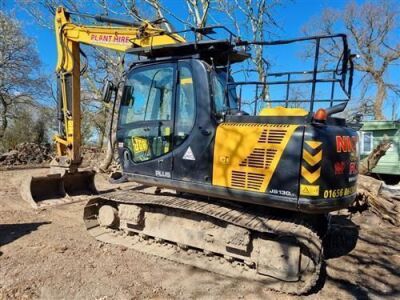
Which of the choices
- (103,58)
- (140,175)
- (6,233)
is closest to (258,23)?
(103,58)

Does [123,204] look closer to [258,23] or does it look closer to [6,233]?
[6,233]

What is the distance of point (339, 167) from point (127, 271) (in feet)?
9.00

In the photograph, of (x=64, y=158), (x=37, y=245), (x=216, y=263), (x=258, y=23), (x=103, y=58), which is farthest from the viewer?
(x=103, y=58)

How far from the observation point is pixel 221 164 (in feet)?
15.1

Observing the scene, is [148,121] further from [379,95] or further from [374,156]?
[379,95]

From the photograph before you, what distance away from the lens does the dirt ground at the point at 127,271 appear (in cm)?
406

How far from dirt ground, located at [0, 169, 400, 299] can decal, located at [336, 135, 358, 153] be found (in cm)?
157

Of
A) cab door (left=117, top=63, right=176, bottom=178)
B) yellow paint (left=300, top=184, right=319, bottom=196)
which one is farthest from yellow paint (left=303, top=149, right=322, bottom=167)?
cab door (left=117, top=63, right=176, bottom=178)

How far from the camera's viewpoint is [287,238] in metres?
4.27

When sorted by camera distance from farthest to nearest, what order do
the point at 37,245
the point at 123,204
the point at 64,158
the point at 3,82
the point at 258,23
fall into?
the point at 3,82 < the point at 258,23 < the point at 64,158 < the point at 123,204 < the point at 37,245

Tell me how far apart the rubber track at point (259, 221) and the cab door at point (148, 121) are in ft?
1.32

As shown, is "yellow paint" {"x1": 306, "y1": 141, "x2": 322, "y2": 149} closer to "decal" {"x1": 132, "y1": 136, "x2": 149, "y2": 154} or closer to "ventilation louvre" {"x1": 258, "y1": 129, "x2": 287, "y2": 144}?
"ventilation louvre" {"x1": 258, "y1": 129, "x2": 287, "y2": 144}

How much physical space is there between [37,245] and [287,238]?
3368 millimetres

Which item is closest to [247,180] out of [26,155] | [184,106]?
[184,106]
